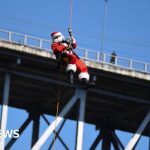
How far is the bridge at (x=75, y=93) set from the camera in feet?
208

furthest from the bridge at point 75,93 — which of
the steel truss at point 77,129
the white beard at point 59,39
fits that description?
the white beard at point 59,39

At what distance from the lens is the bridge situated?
208 ft

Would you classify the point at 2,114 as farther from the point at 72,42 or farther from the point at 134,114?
the point at 72,42

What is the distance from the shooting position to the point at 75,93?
67.2 m

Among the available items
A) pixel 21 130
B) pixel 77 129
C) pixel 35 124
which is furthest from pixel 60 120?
pixel 35 124

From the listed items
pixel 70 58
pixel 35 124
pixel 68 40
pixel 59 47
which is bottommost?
pixel 35 124

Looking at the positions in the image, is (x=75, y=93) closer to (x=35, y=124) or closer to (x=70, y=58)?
(x=35, y=124)

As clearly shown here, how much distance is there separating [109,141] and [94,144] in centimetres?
134

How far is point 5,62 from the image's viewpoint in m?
64.2

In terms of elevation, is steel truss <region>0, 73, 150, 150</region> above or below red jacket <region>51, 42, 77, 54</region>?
below

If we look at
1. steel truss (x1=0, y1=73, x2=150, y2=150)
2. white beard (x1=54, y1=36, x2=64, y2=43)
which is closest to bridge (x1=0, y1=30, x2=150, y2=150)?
steel truss (x1=0, y1=73, x2=150, y2=150)

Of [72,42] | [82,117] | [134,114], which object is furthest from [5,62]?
[72,42]

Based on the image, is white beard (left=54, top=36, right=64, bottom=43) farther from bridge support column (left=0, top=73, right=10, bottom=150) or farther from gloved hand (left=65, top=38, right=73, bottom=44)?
bridge support column (left=0, top=73, right=10, bottom=150)

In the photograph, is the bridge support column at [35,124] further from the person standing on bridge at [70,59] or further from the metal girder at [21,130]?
the person standing on bridge at [70,59]
